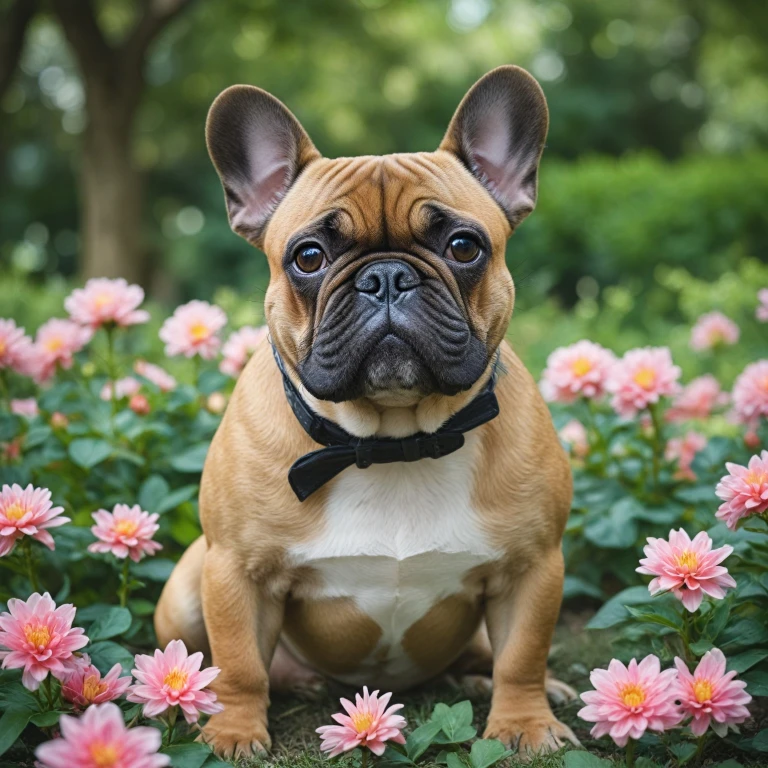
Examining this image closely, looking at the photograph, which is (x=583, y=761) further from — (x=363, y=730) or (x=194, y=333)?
(x=194, y=333)

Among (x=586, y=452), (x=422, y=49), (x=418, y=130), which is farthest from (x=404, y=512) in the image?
(x=422, y=49)

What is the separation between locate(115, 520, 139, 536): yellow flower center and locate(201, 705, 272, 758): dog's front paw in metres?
0.62

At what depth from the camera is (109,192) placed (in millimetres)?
12016

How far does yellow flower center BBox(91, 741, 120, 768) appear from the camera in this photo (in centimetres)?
169

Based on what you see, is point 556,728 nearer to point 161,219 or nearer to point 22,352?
point 22,352

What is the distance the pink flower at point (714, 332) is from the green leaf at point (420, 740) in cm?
288

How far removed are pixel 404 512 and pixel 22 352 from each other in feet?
5.68

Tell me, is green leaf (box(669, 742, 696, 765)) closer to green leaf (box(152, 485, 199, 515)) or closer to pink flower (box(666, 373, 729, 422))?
green leaf (box(152, 485, 199, 515))

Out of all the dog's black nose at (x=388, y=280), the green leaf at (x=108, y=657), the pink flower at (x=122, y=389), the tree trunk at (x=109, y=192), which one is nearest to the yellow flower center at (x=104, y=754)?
the green leaf at (x=108, y=657)

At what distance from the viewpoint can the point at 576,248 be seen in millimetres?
11242

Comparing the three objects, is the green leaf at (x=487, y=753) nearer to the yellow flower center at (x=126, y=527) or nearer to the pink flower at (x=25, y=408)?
the yellow flower center at (x=126, y=527)

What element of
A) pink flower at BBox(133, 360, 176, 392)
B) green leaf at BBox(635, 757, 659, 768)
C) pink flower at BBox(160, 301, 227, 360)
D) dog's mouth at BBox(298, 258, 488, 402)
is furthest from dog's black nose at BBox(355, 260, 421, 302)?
pink flower at BBox(133, 360, 176, 392)

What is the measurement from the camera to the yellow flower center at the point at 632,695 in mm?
2191

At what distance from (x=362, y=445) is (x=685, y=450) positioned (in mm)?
1839
